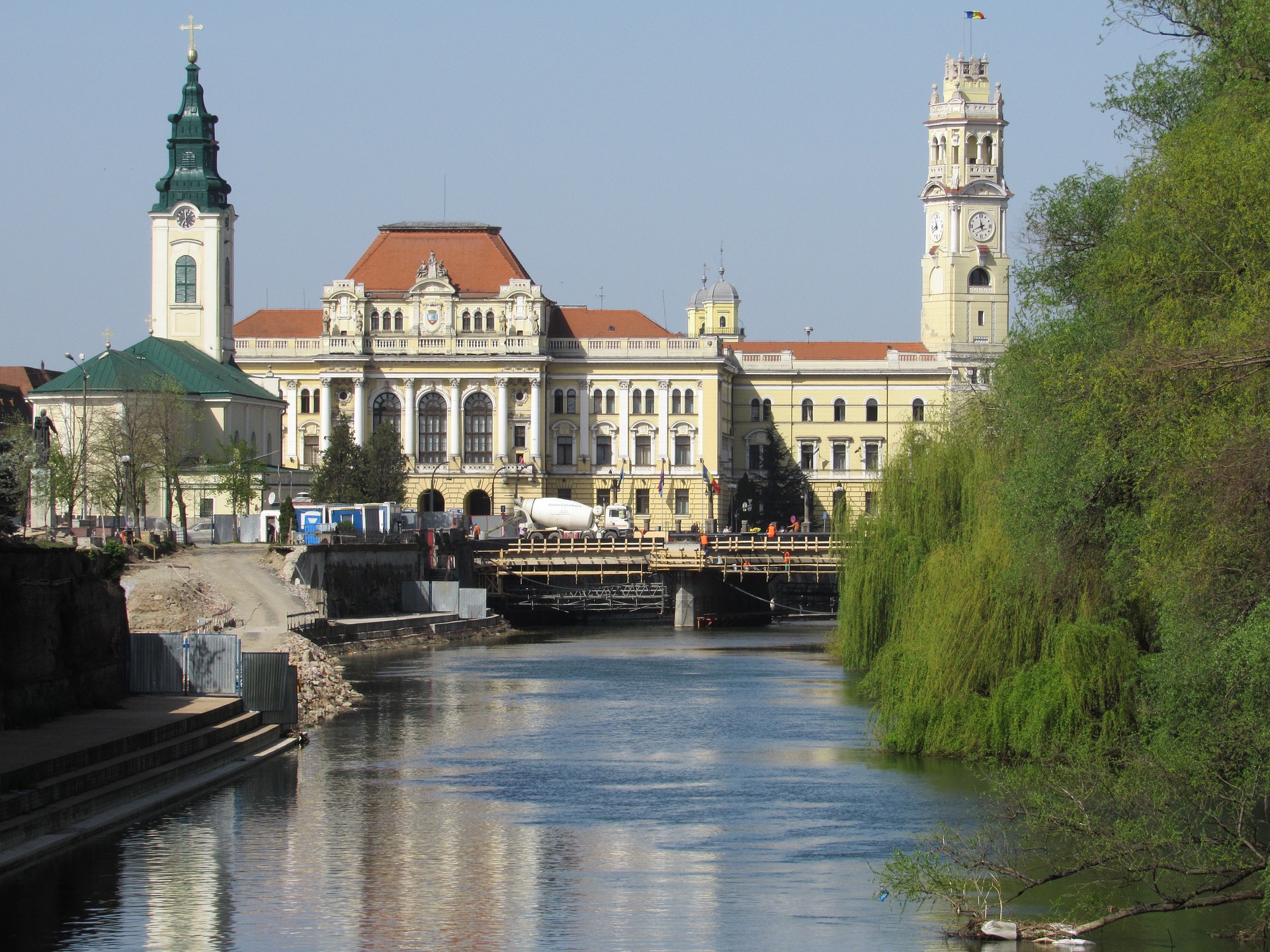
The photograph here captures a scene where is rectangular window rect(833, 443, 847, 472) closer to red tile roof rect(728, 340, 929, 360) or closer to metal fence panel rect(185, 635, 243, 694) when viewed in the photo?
red tile roof rect(728, 340, 929, 360)

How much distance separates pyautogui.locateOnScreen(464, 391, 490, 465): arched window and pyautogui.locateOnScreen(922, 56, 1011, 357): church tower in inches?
1273

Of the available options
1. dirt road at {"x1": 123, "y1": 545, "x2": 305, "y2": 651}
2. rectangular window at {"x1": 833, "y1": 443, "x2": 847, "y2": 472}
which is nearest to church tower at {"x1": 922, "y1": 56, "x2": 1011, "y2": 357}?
rectangular window at {"x1": 833, "y1": 443, "x2": 847, "y2": 472}

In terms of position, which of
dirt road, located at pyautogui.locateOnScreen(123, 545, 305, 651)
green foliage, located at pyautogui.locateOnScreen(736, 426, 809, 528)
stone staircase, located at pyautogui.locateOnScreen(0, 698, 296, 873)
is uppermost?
green foliage, located at pyautogui.locateOnScreen(736, 426, 809, 528)

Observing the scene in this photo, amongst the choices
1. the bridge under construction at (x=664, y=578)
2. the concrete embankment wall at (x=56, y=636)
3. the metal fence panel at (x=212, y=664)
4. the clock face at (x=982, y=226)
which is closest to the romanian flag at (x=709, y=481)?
the bridge under construction at (x=664, y=578)

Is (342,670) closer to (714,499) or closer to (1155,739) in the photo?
(1155,739)

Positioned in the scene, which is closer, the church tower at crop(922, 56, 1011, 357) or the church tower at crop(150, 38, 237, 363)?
the church tower at crop(150, 38, 237, 363)

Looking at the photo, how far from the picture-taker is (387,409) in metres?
121

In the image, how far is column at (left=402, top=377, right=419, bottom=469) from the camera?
120 metres

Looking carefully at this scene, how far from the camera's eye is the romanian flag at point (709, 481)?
118 metres

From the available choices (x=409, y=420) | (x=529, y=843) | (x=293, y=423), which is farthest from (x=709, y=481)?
(x=529, y=843)

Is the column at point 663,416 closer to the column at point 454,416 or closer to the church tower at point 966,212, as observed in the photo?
the column at point 454,416

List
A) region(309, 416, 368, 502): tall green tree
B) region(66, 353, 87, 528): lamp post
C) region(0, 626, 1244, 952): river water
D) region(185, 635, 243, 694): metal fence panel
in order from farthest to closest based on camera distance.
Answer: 1. region(309, 416, 368, 502): tall green tree
2. region(66, 353, 87, 528): lamp post
3. region(185, 635, 243, 694): metal fence panel
4. region(0, 626, 1244, 952): river water

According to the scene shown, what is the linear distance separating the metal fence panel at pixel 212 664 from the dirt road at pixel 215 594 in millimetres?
9587

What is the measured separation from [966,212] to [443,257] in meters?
35.5
